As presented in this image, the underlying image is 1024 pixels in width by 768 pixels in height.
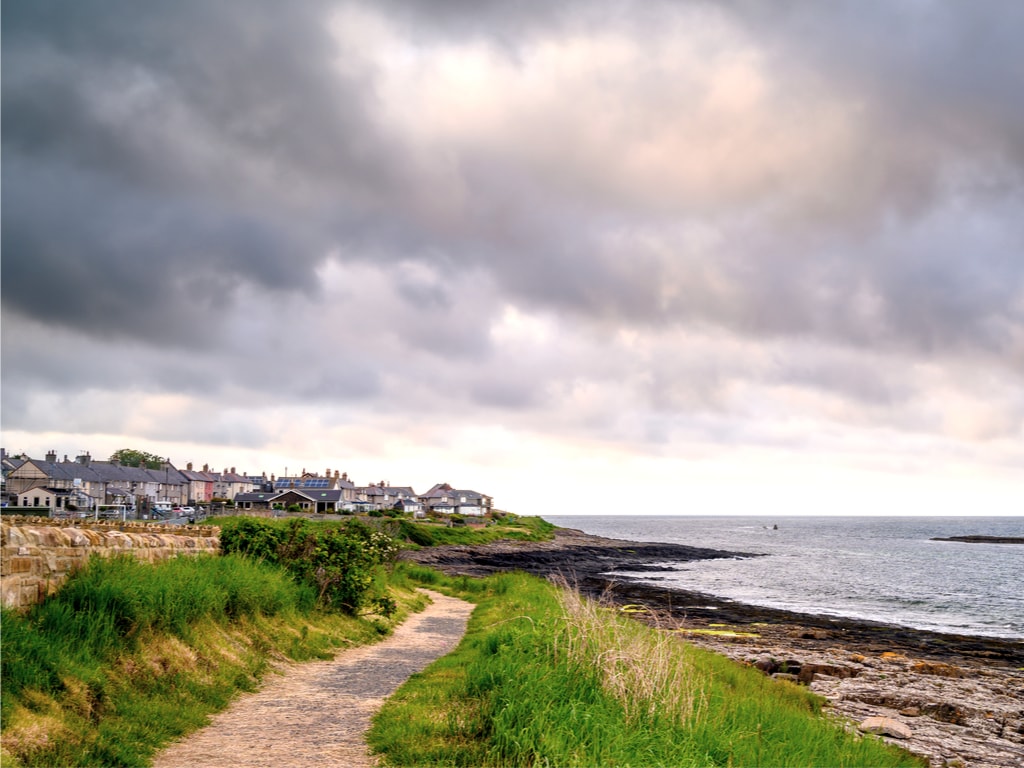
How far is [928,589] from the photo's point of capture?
52250 millimetres

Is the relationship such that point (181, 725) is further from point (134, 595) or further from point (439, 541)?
point (439, 541)

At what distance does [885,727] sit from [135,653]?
590 inches


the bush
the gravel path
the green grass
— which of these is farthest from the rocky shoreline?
the green grass

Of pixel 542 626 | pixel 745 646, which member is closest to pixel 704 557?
pixel 745 646

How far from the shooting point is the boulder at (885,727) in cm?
1595

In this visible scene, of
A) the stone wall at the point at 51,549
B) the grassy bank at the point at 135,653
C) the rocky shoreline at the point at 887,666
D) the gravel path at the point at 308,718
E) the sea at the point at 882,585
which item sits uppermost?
the stone wall at the point at 51,549

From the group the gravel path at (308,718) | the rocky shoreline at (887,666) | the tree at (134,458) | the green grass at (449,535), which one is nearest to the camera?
the gravel path at (308,718)

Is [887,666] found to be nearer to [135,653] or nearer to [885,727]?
[885,727]

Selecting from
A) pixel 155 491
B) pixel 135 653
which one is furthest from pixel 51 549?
pixel 155 491

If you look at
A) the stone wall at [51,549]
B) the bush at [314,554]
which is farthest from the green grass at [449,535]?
the stone wall at [51,549]

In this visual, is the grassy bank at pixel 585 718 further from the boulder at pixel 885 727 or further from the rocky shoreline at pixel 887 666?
the boulder at pixel 885 727

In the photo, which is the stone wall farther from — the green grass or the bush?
the green grass

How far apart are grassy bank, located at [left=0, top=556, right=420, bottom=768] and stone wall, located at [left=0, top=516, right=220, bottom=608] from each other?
0.22 m

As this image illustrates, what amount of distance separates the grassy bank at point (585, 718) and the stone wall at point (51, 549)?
4634 mm
